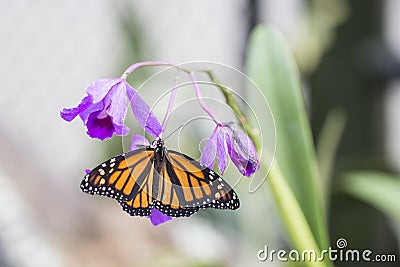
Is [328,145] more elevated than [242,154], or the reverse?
[328,145]

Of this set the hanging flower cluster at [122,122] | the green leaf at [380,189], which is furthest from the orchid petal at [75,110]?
the green leaf at [380,189]

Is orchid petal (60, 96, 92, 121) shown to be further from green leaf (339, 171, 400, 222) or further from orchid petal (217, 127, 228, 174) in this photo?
green leaf (339, 171, 400, 222)

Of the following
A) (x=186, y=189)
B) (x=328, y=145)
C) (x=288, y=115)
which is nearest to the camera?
(x=186, y=189)

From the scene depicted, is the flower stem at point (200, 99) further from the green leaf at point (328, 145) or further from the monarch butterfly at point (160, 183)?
the green leaf at point (328, 145)

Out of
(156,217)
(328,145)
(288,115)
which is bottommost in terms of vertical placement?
(156,217)

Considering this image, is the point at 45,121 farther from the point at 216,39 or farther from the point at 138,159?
the point at 138,159

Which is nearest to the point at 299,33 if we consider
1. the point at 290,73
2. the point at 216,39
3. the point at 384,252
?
the point at 216,39

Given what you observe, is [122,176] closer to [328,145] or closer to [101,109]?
[101,109]

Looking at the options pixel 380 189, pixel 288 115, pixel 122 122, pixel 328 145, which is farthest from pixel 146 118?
pixel 328 145
